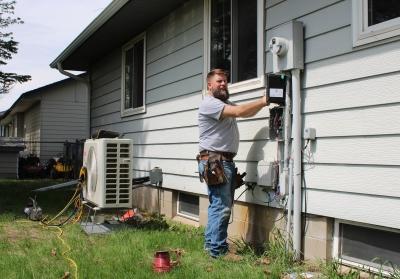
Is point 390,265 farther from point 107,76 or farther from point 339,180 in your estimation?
point 107,76

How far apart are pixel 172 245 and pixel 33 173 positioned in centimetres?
1551

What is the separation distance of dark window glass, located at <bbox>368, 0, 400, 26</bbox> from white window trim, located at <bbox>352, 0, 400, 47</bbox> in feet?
0.12

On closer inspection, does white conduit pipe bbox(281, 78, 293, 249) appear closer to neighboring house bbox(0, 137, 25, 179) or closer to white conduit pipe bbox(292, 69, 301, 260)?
white conduit pipe bbox(292, 69, 301, 260)

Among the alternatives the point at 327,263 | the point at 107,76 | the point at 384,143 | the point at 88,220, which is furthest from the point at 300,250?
the point at 107,76

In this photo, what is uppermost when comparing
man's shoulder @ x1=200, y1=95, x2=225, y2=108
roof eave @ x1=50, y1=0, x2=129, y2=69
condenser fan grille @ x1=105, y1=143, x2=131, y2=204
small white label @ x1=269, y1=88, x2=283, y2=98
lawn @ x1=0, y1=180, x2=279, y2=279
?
roof eave @ x1=50, y1=0, x2=129, y2=69

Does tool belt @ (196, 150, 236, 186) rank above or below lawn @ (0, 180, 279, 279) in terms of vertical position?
above

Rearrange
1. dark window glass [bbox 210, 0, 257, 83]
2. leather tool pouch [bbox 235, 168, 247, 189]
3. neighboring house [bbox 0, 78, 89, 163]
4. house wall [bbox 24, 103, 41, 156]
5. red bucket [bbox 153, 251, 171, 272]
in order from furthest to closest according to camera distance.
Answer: house wall [bbox 24, 103, 41, 156] → neighboring house [bbox 0, 78, 89, 163] → dark window glass [bbox 210, 0, 257, 83] → leather tool pouch [bbox 235, 168, 247, 189] → red bucket [bbox 153, 251, 171, 272]

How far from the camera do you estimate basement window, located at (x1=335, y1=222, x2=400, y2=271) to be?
3.65m

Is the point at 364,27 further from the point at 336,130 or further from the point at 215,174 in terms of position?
the point at 215,174

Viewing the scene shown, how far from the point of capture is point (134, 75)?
927 centimetres

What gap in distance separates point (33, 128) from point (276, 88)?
874 inches

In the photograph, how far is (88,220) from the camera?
715 centimetres

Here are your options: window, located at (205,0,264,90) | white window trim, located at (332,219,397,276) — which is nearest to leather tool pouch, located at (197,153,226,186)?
window, located at (205,0,264,90)

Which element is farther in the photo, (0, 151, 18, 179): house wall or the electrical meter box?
(0, 151, 18, 179): house wall
